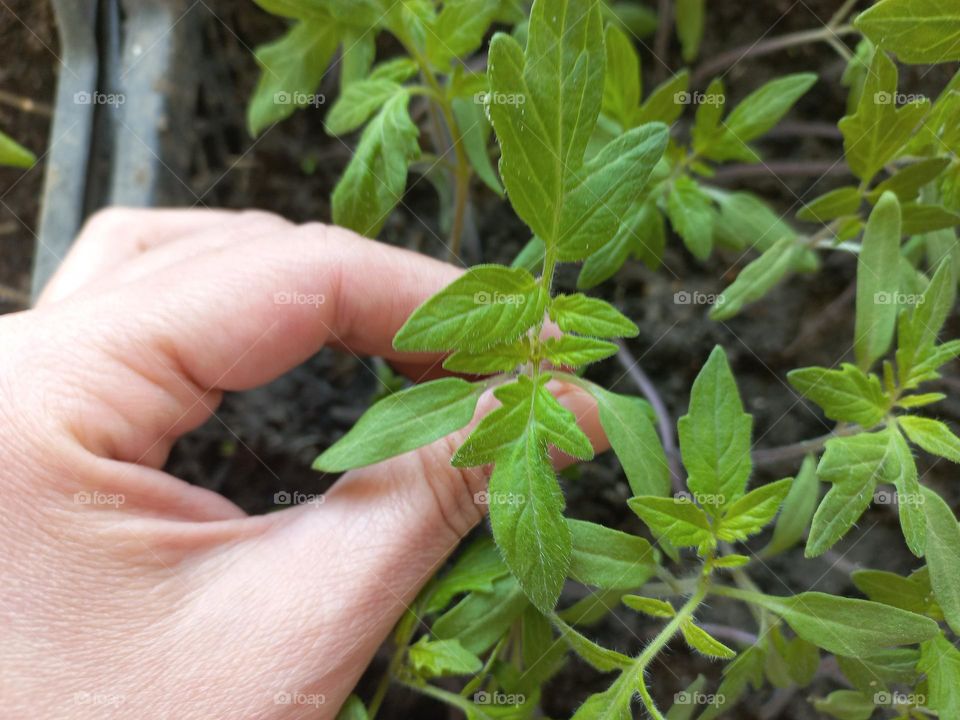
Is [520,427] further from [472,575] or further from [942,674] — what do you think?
[942,674]

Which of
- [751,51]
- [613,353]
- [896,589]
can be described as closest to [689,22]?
[751,51]

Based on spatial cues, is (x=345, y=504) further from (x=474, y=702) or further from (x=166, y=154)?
(x=166, y=154)

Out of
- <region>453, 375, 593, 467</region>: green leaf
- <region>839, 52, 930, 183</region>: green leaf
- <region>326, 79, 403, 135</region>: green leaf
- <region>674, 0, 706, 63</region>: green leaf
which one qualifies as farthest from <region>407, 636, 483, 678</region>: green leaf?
<region>674, 0, 706, 63</region>: green leaf

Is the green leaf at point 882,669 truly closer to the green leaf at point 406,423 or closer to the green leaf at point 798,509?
the green leaf at point 798,509

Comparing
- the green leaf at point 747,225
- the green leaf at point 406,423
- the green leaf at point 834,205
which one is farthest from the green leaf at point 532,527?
the green leaf at point 747,225

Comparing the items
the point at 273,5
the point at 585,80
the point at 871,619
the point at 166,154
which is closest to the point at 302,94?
the point at 273,5
